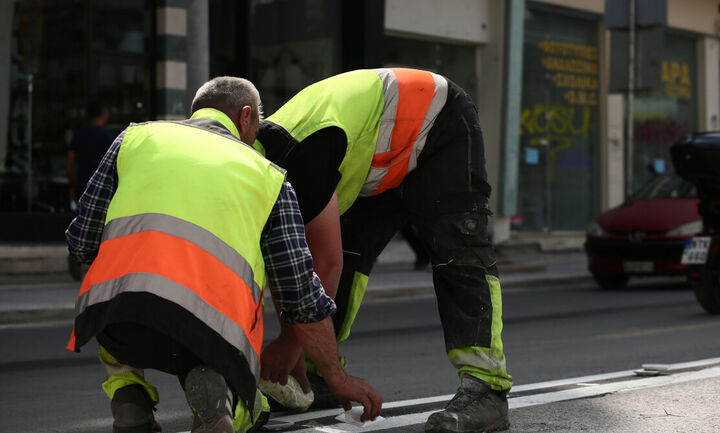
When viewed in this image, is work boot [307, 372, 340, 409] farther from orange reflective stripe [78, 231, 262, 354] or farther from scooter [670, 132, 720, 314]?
scooter [670, 132, 720, 314]

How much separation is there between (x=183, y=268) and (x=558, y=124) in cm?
1839

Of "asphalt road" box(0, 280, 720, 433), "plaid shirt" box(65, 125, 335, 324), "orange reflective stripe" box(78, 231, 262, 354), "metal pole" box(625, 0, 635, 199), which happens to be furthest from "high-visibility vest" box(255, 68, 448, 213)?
"metal pole" box(625, 0, 635, 199)

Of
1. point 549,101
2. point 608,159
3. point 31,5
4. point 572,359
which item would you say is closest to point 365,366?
point 572,359

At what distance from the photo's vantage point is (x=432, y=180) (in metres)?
4.23

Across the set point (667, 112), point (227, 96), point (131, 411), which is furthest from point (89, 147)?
point (667, 112)

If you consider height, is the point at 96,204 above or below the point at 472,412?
above

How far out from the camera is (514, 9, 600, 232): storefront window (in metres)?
20.1

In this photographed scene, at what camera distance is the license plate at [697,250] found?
30.7 ft

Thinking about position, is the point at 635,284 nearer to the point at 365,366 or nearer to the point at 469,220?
the point at 365,366

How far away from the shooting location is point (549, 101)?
2052 centimetres

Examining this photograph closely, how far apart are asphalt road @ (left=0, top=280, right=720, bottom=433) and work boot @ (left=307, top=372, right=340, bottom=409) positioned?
0.55 metres

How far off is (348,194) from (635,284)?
34.7ft

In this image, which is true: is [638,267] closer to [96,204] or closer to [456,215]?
[456,215]

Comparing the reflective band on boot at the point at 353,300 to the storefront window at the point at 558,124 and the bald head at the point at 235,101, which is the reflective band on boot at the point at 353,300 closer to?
the bald head at the point at 235,101
